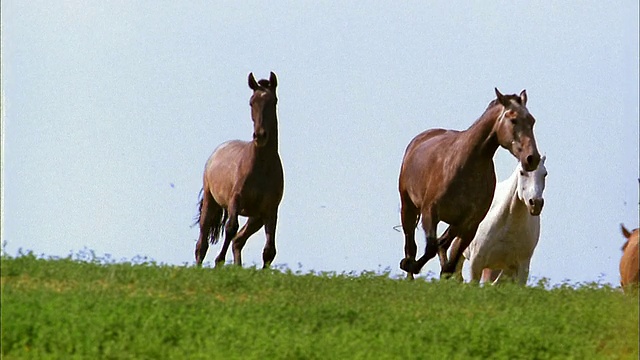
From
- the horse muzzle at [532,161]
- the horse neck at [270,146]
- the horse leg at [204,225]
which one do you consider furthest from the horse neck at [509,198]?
the horse leg at [204,225]

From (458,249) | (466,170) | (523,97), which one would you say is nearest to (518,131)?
(523,97)

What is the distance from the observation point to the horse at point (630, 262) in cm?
1975

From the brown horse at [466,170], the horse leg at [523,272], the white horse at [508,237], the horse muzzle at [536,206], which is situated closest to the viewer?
the brown horse at [466,170]

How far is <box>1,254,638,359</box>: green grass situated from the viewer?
13.2 m

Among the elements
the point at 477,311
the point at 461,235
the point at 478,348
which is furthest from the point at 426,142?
the point at 478,348

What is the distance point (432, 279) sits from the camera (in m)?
18.0

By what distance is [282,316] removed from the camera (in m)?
14.6

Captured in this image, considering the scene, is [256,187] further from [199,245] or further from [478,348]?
[478,348]

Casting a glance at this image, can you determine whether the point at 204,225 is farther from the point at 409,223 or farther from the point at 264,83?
the point at 264,83

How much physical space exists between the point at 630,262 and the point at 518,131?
284 centimetres

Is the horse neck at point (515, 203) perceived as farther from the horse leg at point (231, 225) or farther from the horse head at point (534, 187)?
the horse leg at point (231, 225)

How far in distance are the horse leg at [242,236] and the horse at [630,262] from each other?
5182 mm

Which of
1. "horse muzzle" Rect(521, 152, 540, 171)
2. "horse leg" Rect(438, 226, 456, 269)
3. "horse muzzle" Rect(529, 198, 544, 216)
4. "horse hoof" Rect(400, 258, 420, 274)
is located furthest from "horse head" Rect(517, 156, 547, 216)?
"horse hoof" Rect(400, 258, 420, 274)

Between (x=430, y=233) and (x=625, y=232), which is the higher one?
(x=625, y=232)
